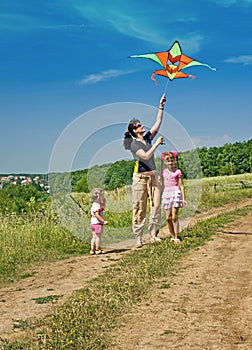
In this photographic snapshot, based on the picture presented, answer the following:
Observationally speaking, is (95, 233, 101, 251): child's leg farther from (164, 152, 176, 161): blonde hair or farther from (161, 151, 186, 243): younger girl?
(164, 152, 176, 161): blonde hair

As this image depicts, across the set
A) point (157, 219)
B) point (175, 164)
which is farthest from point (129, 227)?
point (175, 164)

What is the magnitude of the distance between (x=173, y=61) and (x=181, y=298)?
5.01 m

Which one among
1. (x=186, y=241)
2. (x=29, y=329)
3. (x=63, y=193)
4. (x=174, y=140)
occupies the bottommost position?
(x=29, y=329)

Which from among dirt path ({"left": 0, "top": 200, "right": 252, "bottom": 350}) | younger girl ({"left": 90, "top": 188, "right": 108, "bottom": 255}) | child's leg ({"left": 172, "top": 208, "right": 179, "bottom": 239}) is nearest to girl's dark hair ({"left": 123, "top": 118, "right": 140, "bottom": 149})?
younger girl ({"left": 90, "top": 188, "right": 108, "bottom": 255})

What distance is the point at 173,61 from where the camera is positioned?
9648 millimetres

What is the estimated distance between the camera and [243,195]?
842 inches

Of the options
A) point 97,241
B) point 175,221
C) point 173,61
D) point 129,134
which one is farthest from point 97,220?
point 173,61

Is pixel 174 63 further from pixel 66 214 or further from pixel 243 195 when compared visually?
pixel 243 195

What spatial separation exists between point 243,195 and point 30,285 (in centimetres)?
1538

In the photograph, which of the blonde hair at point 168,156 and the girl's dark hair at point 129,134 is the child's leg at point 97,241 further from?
the blonde hair at point 168,156

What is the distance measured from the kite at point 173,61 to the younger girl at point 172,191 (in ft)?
4.76

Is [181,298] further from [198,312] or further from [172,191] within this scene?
[172,191]

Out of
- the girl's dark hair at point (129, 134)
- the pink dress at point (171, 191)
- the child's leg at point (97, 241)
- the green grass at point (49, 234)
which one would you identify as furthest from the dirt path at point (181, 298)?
the girl's dark hair at point (129, 134)

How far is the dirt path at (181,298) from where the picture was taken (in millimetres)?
4898
